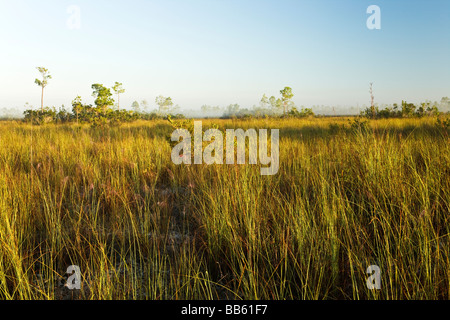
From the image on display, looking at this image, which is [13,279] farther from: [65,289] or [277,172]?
[277,172]

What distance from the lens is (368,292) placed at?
1529 millimetres

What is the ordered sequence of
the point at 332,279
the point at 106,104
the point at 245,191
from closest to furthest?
the point at 332,279 → the point at 245,191 → the point at 106,104

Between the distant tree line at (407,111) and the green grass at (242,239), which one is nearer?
the green grass at (242,239)

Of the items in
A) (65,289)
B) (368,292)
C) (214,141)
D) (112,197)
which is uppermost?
(214,141)

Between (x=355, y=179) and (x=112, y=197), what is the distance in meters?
2.63

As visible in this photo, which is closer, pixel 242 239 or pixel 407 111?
pixel 242 239

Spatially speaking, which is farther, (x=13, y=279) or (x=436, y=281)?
(x=13, y=279)

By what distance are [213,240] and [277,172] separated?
6.35ft

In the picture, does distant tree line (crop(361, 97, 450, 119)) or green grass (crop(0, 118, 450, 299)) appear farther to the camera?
distant tree line (crop(361, 97, 450, 119))

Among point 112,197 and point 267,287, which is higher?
point 112,197
